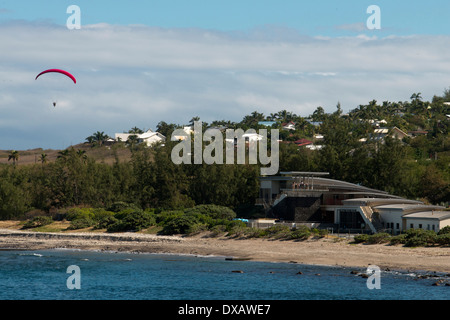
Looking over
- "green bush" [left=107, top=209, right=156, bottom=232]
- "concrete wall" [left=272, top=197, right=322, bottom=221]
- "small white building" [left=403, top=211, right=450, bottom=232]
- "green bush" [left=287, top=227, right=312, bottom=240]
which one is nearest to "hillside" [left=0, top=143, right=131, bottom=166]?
"green bush" [left=107, top=209, right=156, bottom=232]

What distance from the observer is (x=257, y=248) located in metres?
61.0

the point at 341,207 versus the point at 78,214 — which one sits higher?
the point at 341,207

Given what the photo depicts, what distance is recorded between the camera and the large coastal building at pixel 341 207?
6366 centimetres

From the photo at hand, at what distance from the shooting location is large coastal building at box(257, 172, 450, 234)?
63656 millimetres

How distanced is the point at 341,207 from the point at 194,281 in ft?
84.9

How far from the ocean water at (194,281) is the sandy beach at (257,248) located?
7.85ft

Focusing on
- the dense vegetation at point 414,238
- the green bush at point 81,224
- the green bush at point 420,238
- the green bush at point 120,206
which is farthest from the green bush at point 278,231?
the green bush at point 120,206

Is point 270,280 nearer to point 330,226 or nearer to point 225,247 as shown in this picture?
point 225,247

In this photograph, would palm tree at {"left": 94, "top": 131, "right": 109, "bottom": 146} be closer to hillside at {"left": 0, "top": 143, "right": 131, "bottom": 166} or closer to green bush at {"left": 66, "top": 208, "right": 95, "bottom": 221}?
hillside at {"left": 0, "top": 143, "right": 131, "bottom": 166}

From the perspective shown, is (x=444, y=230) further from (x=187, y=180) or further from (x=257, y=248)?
(x=187, y=180)

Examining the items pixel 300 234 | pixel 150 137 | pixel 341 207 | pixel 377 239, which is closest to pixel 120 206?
pixel 300 234

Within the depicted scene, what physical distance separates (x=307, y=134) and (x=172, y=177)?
75294 millimetres

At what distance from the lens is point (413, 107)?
166 m
